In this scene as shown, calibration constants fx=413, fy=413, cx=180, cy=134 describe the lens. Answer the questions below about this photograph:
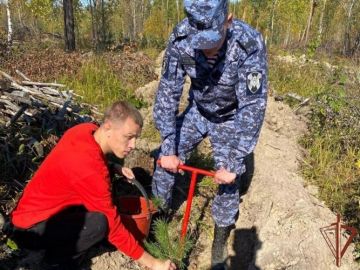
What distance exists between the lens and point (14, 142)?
3.87 metres

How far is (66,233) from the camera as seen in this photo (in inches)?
106

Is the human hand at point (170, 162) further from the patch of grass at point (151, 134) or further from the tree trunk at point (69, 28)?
the tree trunk at point (69, 28)

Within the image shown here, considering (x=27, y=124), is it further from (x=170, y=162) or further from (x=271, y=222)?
(x=271, y=222)

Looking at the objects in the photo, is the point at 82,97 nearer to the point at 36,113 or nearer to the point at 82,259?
the point at 36,113

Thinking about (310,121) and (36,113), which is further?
(310,121)

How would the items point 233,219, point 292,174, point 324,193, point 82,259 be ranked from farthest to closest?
1. point 292,174
2. point 324,193
3. point 233,219
4. point 82,259

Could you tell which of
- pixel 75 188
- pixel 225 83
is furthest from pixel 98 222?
pixel 225 83

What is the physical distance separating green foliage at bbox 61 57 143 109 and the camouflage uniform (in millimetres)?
2848

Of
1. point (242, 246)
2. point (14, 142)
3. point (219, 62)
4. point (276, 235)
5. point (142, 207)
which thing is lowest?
point (242, 246)

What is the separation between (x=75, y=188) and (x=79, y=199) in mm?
223

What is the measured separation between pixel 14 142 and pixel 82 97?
2296 millimetres

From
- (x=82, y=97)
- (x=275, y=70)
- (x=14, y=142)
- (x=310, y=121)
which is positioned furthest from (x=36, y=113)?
(x=275, y=70)

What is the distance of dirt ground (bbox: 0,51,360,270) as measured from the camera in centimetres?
327

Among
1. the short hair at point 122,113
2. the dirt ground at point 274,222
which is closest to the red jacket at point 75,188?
the short hair at point 122,113
